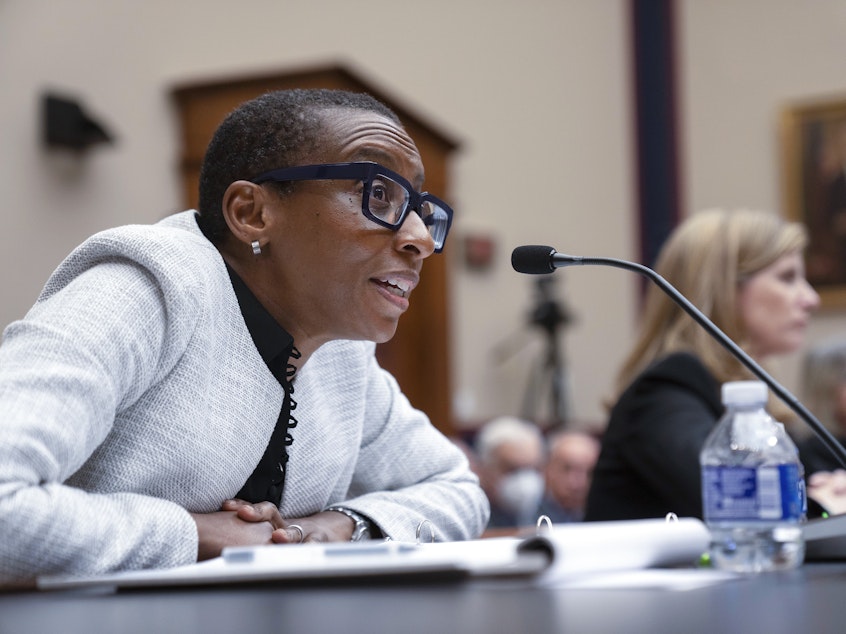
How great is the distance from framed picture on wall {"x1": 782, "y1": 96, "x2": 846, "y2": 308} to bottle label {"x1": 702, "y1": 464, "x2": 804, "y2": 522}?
567cm

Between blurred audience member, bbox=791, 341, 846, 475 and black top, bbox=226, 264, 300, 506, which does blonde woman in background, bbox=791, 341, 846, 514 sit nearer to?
blurred audience member, bbox=791, 341, 846, 475

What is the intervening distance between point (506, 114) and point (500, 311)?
1180 mm

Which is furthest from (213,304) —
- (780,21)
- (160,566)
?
(780,21)

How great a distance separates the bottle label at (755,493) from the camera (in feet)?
3.18

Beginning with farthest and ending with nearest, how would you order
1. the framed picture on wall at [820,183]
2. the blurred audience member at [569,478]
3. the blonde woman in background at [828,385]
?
1. the framed picture on wall at [820,183]
2. the blurred audience member at [569,478]
3. the blonde woman in background at [828,385]

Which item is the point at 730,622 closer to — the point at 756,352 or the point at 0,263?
the point at 756,352

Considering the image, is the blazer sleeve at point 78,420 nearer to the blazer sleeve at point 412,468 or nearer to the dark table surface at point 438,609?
the dark table surface at point 438,609

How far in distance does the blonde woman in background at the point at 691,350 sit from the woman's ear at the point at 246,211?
3.08 feet

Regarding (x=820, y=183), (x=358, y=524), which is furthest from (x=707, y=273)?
(x=820, y=183)

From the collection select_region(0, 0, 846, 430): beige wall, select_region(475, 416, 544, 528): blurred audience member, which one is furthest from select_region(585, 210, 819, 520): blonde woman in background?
select_region(0, 0, 846, 430): beige wall

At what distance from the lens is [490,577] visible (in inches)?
31.0

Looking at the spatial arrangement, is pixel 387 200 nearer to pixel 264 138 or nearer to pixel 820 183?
pixel 264 138

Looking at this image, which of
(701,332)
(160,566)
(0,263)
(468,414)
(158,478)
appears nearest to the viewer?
(160,566)

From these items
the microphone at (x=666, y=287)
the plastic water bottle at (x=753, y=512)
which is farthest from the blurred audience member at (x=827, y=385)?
the plastic water bottle at (x=753, y=512)
